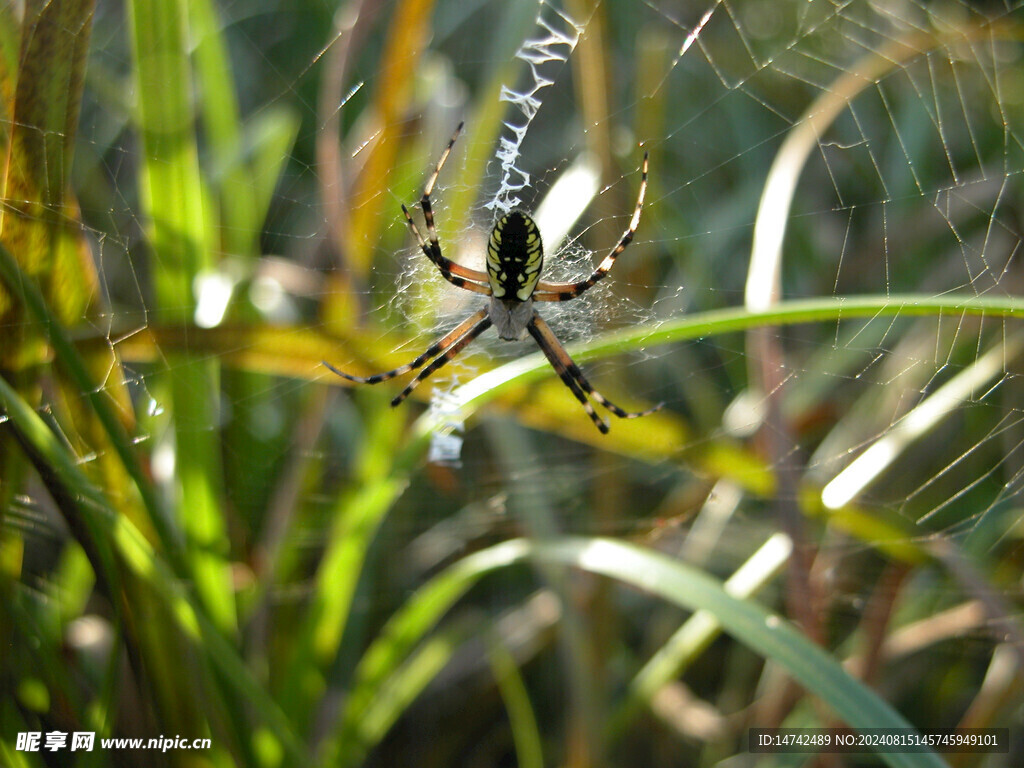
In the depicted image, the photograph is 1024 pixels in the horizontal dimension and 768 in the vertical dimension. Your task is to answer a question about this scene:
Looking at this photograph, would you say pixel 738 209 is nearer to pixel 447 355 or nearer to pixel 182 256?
pixel 447 355

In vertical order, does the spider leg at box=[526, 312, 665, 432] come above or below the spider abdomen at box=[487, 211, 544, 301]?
below

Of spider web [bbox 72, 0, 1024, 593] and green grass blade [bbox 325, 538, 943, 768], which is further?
spider web [bbox 72, 0, 1024, 593]

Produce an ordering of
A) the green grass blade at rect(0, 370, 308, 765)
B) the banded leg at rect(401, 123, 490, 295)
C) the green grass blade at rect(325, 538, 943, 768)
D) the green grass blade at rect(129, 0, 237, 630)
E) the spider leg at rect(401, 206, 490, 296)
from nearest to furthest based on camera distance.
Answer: the green grass blade at rect(0, 370, 308, 765) → the green grass blade at rect(325, 538, 943, 768) → the green grass blade at rect(129, 0, 237, 630) → the banded leg at rect(401, 123, 490, 295) → the spider leg at rect(401, 206, 490, 296)

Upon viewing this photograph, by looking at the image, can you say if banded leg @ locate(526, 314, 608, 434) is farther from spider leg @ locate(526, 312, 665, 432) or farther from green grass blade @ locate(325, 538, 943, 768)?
green grass blade @ locate(325, 538, 943, 768)

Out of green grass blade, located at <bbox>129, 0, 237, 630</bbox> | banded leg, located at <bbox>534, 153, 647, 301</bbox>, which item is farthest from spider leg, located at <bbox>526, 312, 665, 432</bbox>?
green grass blade, located at <bbox>129, 0, 237, 630</bbox>

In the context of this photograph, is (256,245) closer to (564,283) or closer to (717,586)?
(564,283)

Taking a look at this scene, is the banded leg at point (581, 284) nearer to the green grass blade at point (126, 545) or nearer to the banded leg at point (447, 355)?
the banded leg at point (447, 355)

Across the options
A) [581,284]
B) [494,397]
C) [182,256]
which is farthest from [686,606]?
[182,256]

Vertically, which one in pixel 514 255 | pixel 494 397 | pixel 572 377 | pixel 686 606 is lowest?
pixel 686 606

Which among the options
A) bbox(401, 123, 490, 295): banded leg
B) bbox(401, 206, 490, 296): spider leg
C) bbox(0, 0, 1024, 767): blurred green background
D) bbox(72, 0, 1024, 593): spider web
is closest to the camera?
bbox(0, 0, 1024, 767): blurred green background
